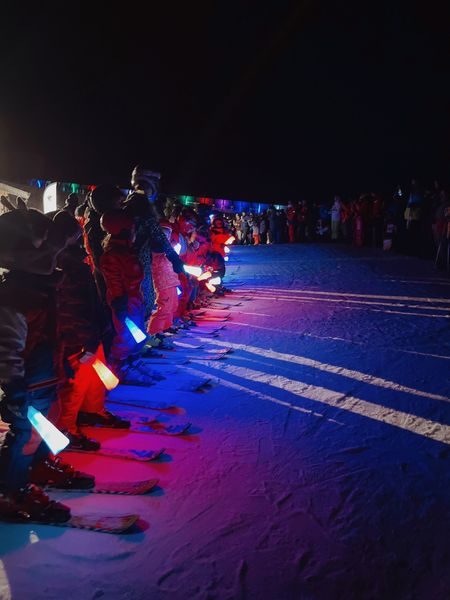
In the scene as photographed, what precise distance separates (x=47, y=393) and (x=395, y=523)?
2117mm

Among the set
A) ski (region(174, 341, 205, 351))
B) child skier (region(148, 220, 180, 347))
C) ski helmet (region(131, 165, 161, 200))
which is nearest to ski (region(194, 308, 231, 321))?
ski (region(174, 341, 205, 351))

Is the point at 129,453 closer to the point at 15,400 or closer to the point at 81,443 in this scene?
the point at 81,443

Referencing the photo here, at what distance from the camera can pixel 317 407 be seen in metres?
4.42

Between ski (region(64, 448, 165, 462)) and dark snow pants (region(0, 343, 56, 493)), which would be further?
ski (region(64, 448, 165, 462))

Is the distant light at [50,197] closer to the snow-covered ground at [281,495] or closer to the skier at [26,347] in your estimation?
the snow-covered ground at [281,495]

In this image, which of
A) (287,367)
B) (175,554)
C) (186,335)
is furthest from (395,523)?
(186,335)

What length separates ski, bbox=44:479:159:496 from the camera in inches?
120

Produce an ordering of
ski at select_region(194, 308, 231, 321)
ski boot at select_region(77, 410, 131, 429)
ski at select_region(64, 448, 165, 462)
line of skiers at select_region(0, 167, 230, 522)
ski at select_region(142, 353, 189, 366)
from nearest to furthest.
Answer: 1. line of skiers at select_region(0, 167, 230, 522)
2. ski at select_region(64, 448, 165, 462)
3. ski boot at select_region(77, 410, 131, 429)
4. ski at select_region(142, 353, 189, 366)
5. ski at select_region(194, 308, 231, 321)

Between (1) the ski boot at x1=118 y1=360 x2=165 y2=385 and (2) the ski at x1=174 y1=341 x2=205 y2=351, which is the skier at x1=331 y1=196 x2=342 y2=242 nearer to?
(2) the ski at x1=174 y1=341 x2=205 y2=351

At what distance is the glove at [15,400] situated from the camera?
241cm

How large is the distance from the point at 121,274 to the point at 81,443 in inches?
60.8

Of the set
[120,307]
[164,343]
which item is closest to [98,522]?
[120,307]

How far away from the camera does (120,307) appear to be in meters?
4.44

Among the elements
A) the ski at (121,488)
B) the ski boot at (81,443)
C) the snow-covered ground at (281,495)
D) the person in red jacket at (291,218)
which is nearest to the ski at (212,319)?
the snow-covered ground at (281,495)
